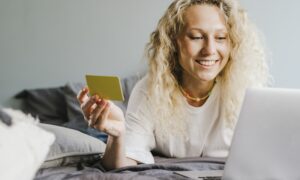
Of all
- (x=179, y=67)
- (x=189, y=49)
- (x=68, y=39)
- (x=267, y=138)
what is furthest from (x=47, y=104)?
(x=267, y=138)

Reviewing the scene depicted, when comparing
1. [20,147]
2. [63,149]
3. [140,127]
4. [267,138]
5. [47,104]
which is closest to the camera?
[20,147]

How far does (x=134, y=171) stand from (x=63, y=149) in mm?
281

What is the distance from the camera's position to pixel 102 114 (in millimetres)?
1180

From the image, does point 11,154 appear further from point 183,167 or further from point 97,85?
point 183,167

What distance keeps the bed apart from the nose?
0.37 metres

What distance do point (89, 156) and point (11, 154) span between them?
747 millimetres

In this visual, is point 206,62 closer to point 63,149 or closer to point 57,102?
point 63,149

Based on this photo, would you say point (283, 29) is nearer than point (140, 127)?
No

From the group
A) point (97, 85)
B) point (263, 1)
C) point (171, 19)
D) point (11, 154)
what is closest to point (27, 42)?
point (171, 19)

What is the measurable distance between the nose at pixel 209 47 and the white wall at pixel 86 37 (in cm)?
104

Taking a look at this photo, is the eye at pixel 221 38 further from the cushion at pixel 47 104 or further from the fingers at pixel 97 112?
the cushion at pixel 47 104

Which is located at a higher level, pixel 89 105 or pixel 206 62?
pixel 206 62

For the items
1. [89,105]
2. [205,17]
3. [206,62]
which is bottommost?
[89,105]

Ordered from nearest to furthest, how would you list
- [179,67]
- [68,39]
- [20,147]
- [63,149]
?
[20,147]
[63,149]
[179,67]
[68,39]
